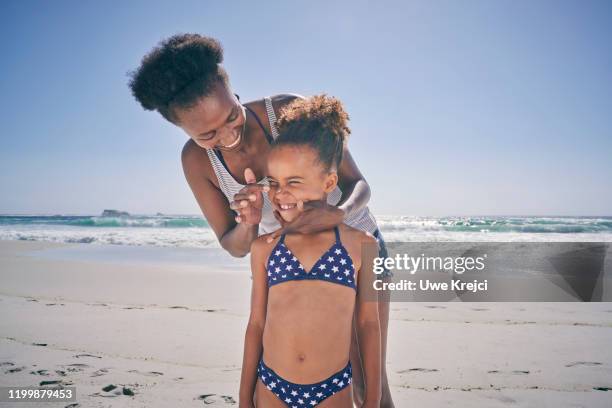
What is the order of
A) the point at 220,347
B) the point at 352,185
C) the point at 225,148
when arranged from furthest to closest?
the point at 220,347 → the point at 225,148 → the point at 352,185

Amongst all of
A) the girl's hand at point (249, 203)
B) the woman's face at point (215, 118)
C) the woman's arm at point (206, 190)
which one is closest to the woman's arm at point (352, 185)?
the girl's hand at point (249, 203)

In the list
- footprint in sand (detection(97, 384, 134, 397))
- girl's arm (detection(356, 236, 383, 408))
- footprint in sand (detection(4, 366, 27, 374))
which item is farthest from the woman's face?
footprint in sand (detection(4, 366, 27, 374))

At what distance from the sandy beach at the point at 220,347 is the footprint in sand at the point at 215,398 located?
0.02m

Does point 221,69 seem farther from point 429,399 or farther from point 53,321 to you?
point 53,321

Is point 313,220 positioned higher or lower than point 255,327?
higher

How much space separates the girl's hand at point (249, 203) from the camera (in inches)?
85.0

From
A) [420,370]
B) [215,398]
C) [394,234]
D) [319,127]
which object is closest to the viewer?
[319,127]

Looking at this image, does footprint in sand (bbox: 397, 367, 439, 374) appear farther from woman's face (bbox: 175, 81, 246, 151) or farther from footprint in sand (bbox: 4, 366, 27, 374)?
footprint in sand (bbox: 4, 366, 27, 374)

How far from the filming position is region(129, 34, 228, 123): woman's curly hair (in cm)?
223

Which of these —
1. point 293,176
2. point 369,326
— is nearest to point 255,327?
point 369,326

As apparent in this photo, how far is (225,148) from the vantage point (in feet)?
8.41

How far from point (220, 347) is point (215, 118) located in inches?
124

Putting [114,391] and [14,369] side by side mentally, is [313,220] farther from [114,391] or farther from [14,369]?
[14,369]

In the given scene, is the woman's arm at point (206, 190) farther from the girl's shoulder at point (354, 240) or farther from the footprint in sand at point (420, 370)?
the footprint in sand at point (420, 370)
